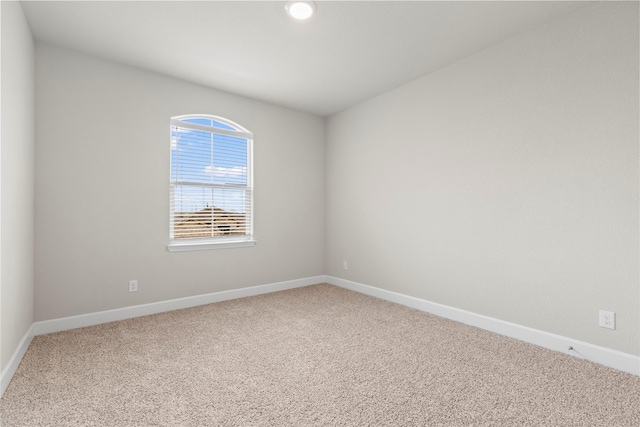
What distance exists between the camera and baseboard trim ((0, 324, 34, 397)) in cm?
183

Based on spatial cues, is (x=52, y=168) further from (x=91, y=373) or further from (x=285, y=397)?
(x=285, y=397)

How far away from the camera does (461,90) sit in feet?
10.1

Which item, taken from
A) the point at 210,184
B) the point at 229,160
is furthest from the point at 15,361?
the point at 229,160

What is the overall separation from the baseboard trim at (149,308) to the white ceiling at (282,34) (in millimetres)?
2446

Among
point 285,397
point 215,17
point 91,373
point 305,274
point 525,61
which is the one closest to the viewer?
point 285,397

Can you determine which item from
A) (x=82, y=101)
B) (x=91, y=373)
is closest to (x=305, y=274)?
(x=91, y=373)

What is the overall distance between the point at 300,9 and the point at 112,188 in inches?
94.2

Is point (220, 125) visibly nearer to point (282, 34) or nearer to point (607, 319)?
point (282, 34)

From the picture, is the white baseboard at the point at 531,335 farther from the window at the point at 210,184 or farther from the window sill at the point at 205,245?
the window at the point at 210,184

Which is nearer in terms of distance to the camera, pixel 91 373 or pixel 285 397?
pixel 285 397

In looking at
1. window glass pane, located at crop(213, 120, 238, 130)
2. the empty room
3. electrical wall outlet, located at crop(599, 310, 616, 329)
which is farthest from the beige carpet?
window glass pane, located at crop(213, 120, 238, 130)

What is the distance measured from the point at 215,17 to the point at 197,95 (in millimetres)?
1350

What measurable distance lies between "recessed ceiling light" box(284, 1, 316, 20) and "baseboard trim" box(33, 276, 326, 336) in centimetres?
300

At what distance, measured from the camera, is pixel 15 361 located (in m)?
2.09
